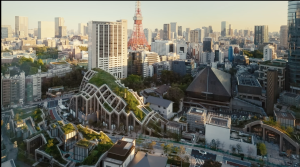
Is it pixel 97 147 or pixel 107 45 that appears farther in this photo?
pixel 107 45

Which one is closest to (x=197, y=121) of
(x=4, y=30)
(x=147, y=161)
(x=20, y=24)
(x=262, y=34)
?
(x=147, y=161)

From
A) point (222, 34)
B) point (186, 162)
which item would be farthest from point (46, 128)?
point (222, 34)

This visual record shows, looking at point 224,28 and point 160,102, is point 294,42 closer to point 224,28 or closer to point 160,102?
point 160,102

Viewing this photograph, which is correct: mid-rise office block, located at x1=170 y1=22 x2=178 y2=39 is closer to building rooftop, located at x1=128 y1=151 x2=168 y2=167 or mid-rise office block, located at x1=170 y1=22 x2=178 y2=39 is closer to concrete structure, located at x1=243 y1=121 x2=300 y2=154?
concrete structure, located at x1=243 y1=121 x2=300 y2=154

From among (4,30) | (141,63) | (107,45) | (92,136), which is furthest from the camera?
(141,63)

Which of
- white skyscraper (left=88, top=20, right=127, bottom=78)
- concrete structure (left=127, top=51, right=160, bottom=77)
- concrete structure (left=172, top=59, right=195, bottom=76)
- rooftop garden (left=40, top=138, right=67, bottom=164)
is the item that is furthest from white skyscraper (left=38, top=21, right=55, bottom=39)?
concrete structure (left=172, top=59, right=195, bottom=76)

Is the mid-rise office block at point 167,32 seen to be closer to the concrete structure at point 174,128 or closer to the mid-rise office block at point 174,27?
the mid-rise office block at point 174,27
